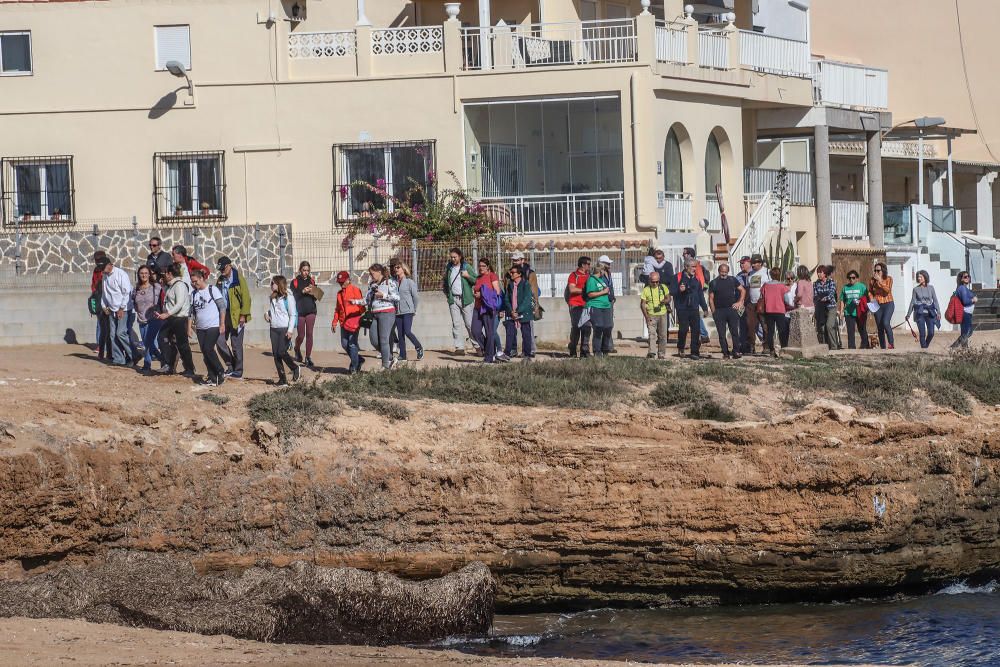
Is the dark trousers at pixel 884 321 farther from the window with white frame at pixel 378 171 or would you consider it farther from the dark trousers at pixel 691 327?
the window with white frame at pixel 378 171

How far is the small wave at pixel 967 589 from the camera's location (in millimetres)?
14250

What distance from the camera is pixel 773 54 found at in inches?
1190

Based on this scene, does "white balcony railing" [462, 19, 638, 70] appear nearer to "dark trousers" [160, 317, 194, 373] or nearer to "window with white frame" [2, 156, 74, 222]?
"window with white frame" [2, 156, 74, 222]

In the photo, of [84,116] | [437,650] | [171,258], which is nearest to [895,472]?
[437,650]

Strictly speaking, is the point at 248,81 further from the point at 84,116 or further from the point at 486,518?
the point at 486,518

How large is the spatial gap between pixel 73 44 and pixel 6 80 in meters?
1.44

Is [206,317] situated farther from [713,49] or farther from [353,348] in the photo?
[713,49]

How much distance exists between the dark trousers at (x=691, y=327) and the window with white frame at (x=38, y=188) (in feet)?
42.0

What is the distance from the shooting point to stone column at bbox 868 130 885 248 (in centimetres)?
3184

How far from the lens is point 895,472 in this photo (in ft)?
45.2

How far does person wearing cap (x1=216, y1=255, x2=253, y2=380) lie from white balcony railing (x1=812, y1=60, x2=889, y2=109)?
16255mm

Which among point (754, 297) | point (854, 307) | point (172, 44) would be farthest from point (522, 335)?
point (172, 44)

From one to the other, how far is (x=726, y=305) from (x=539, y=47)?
8999 mm

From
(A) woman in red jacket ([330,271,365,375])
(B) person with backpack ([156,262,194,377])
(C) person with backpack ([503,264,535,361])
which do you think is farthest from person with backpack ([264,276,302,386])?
(C) person with backpack ([503,264,535,361])
